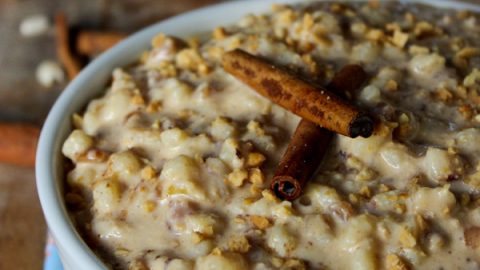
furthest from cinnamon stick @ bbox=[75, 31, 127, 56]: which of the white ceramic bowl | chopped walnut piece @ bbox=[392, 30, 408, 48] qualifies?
chopped walnut piece @ bbox=[392, 30, 408, 48]

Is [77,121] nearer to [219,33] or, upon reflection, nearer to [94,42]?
[219,33]

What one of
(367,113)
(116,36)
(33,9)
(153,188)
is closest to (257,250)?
(153,188)

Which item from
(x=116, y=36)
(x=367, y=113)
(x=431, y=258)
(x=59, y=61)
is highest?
(x=367, y=113)

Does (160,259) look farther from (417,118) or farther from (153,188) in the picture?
(417,118)

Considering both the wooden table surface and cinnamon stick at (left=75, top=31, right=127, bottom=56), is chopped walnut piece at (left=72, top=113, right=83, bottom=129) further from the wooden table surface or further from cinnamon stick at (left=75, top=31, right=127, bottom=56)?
cinnamon stick at (left=75, top=31, right=127, bottom=56)

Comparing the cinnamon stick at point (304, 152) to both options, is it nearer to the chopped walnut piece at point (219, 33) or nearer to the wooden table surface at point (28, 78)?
the chopped walnut piece at point (219, 33)

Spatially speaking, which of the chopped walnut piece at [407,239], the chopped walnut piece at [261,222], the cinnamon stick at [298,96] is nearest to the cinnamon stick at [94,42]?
the cinnamon stick at [298,96]
